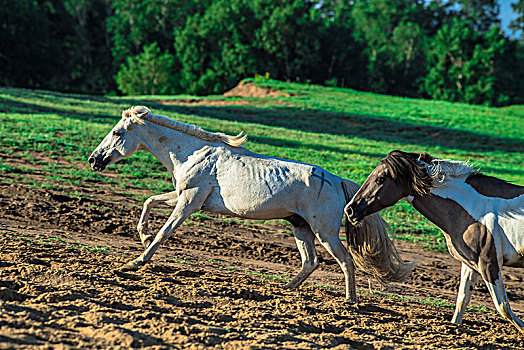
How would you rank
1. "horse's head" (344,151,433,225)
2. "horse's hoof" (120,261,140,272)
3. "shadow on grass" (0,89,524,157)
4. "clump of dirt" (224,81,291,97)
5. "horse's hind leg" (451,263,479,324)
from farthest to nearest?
"clump of dirt" (224,81,291,97), "shadow on grass" (0,89,524,157), "horse's hoof" (120,261,140,272), "horse's hind leg" (451,263,479,324), "horse's head" (344,151,433,225)

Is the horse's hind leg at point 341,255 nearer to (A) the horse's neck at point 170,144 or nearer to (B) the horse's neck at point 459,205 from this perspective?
(B) the horse's neck at point 459,205

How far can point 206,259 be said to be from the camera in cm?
890

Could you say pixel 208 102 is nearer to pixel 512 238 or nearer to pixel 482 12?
pixel 512 238

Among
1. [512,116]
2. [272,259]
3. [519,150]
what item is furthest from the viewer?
[512,116]

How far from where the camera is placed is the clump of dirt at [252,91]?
1647 inches

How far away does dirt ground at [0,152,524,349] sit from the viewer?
469cm

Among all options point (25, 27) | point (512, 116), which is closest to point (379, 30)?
point (512, 116)

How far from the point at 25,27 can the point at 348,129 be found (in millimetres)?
34713

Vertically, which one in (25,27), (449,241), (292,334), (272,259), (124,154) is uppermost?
(25,27)

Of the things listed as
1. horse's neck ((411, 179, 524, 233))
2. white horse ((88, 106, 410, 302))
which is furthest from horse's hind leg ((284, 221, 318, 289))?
horse's neck ((411, 179, 524, 233))

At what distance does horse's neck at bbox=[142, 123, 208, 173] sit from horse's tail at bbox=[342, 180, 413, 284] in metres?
2.14

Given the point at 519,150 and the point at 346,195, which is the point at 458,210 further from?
the point at 519,150

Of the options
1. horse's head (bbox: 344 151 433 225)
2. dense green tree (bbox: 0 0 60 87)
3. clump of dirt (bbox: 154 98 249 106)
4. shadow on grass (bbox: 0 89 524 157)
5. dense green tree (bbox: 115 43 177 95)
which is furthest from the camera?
dense green tree (bbox: 115 43 177 95)

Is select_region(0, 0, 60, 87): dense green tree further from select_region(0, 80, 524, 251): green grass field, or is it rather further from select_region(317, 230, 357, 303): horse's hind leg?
select_region(317, 230, 357, 303): horse's hind leg
